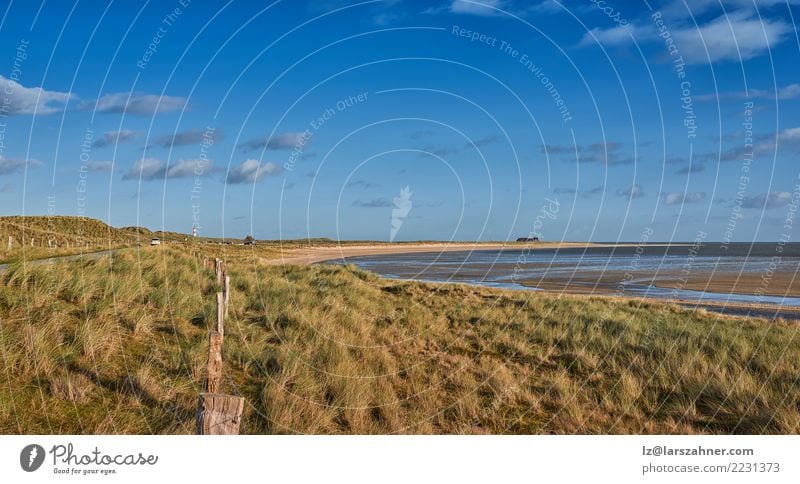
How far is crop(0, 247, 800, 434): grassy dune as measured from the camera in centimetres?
810

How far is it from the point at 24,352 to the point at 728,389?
39.7ft

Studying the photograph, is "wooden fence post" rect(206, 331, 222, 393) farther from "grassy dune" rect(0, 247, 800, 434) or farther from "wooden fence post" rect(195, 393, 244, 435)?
"wooden fence post" rect(195, 393, 244, 435)

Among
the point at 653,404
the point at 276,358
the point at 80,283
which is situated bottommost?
the point at 653,404

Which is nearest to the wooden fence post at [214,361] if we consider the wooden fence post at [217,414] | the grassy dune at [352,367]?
the grassy dune at [352,367]

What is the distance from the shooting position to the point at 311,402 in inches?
353

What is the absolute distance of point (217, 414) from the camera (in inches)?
215

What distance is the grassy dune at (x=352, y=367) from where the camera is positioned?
26.6 feet

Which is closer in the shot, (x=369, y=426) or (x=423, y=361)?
(x=369, y=426)

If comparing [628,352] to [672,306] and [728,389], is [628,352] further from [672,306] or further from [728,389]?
[672,306]

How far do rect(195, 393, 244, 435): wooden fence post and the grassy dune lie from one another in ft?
6.61

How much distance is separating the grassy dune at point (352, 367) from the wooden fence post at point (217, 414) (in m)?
2.02

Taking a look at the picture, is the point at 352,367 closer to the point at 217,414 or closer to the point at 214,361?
the point at 214,361

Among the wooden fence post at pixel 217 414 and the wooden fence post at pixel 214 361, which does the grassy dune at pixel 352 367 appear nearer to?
the wooden fence post at pixel 214 361
